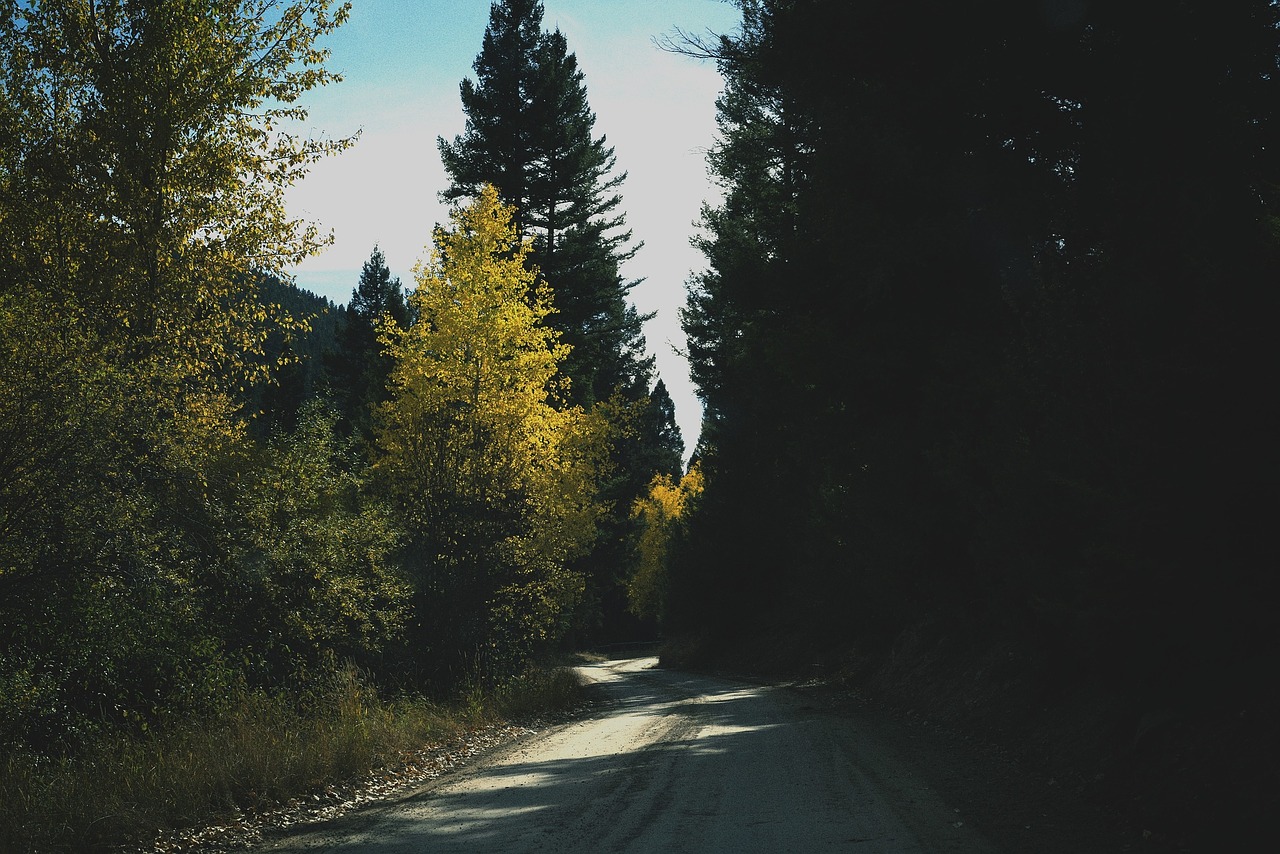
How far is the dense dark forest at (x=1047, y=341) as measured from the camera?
6.95 metres

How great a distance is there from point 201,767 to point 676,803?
4433 millimetres

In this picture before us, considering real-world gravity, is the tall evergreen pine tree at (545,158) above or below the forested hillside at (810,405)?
above

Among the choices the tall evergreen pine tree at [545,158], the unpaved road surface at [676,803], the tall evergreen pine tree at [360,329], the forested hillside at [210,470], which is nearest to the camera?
the unpaved road surface at [676,803]

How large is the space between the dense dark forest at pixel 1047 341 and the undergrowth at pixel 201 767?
7.69 metres

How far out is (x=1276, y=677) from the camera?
23.0ft

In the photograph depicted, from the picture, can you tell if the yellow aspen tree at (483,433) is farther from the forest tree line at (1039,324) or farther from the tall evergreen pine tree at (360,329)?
the tall evergreen pine tree at (360,329)

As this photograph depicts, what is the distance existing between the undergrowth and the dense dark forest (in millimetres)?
7694

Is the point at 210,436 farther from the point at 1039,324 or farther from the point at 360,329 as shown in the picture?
the point at 360,329

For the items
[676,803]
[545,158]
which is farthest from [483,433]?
[545,158]

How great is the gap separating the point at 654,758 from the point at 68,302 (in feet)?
27.3

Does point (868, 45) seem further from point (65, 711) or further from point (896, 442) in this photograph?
point (65, 711)

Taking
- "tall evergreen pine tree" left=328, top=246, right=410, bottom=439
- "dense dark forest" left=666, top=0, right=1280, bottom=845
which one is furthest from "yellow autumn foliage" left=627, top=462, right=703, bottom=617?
"dense dark forest" left=666, top=0, right=1280, bottom=845

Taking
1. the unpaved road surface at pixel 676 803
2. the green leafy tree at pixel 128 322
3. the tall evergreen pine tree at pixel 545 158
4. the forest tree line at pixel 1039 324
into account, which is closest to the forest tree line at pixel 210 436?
the green leafy tree at pixel 128 322

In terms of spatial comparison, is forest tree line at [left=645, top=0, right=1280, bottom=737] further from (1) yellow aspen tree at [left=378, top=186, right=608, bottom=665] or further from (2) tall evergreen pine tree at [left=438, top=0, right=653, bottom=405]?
(2) tall evergreen pine tree at [left=438, top=0, right=653, bottom=405]
